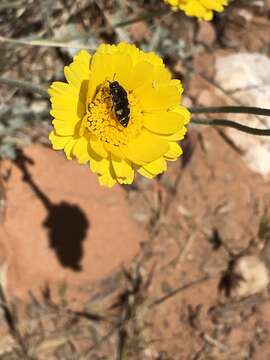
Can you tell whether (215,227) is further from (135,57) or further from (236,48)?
(135,57)

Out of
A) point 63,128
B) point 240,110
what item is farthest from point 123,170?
point 240,110

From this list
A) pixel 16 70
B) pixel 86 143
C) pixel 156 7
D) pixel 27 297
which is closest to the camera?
pixel 86 143

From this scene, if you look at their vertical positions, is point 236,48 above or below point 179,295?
above

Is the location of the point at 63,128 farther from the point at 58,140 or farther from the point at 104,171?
the point at 104,171

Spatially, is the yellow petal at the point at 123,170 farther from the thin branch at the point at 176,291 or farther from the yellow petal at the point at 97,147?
the thin branch at the point at 176,291

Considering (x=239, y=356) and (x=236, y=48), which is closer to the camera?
(x=239, y=356)

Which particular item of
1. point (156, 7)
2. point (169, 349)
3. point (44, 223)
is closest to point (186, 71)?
point (156, 7)

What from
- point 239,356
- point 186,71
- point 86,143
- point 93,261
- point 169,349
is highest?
point 86,143

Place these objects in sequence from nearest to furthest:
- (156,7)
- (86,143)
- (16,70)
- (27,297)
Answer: (86,143) → (27,297) → (16,70) → (156,7)
